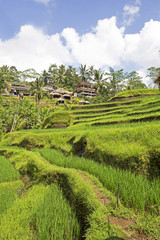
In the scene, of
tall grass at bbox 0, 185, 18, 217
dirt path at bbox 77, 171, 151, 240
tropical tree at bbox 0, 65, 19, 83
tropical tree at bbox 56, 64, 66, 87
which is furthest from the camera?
tropical tree at bbox 56, 64, 66, 87

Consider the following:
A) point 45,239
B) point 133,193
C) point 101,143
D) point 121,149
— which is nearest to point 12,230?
point 45,239

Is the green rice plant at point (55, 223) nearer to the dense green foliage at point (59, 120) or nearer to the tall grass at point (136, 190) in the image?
the tall grass at point (136, 190)

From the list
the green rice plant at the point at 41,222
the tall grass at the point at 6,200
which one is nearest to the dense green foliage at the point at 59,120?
the tall grass at the point at 6,200

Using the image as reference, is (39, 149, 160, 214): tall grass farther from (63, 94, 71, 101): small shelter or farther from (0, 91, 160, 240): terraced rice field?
(63, 94, 71, 101): small shelter

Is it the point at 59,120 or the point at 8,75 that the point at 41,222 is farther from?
the point at 8,75

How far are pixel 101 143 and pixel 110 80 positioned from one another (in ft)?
109

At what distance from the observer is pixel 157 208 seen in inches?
95.8

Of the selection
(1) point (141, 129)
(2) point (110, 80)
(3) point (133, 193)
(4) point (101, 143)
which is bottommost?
(3) point (133, 193)

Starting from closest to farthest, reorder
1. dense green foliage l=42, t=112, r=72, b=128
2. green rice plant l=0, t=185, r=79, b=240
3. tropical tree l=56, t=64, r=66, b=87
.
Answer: green rice plant l=0, t=185, r=79, b=240, dense green foliage l=42, t=112, r=72, b=128, tropical tree l=56, t=64, r=66, b=87

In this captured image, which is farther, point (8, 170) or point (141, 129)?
point (8, 170)

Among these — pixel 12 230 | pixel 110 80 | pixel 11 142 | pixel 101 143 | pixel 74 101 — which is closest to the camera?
pixel 12 230

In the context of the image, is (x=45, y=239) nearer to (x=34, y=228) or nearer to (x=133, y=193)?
(x=34, y=228)

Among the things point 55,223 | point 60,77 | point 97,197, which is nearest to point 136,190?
point 97,197

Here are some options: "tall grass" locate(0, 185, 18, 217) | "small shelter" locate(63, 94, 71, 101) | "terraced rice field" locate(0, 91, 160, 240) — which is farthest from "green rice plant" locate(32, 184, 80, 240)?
"small shelter" locate(63, 94, 71, 101)
